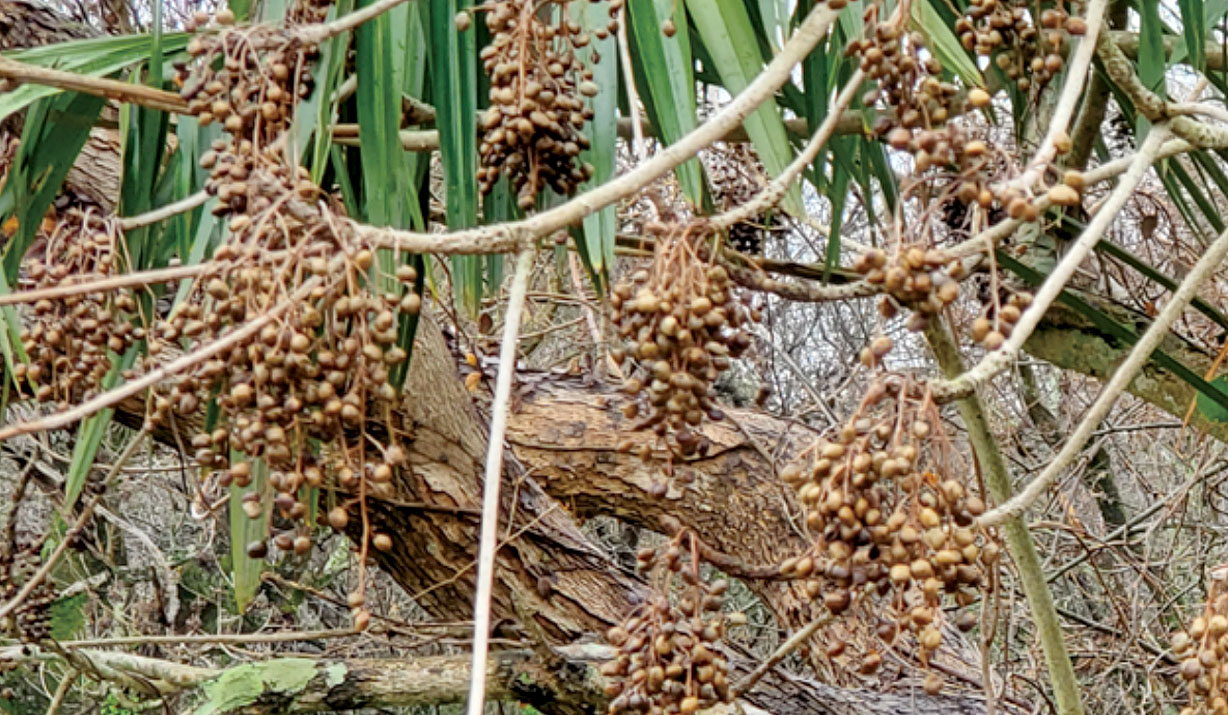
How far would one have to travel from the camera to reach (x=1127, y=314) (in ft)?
5.21

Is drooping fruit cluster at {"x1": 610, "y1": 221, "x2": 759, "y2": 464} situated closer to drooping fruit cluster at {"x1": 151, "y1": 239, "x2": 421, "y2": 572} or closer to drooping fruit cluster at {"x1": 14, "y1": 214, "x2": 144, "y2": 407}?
drooping fruit cluster at {"x1": 151, "y1": 239, "x2": 421, "y2": 572}

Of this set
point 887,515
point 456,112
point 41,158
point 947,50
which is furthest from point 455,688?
point 887,515

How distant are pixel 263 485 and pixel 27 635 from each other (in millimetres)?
1128

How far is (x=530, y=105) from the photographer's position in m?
0.70

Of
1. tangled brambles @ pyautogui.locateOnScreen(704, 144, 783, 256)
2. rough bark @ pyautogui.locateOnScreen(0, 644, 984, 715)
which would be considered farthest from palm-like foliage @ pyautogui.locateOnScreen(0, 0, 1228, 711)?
rough bark @ pyautogui.locateOnScreen(0, 644, 984, 715)

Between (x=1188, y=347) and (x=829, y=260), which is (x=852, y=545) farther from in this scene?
(x=1188, y=347)

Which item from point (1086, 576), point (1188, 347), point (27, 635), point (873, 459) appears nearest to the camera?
point (873, 459)

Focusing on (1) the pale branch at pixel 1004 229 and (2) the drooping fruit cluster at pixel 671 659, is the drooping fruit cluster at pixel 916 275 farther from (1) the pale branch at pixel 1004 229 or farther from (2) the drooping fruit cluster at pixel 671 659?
(2) the drooping fruit cluster at pixel 671 659

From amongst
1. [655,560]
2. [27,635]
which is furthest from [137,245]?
[27,635]

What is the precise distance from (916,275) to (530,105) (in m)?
0.24

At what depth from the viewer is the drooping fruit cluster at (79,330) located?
860mm

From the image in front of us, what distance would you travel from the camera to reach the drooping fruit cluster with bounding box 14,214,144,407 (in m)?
0.86

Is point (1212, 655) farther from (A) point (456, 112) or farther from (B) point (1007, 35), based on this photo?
(A) point (456, 112)

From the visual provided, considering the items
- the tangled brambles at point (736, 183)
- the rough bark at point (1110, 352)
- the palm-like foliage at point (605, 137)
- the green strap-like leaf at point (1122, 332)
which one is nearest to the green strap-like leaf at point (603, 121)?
the palm-like foliage at point (605, 137)
